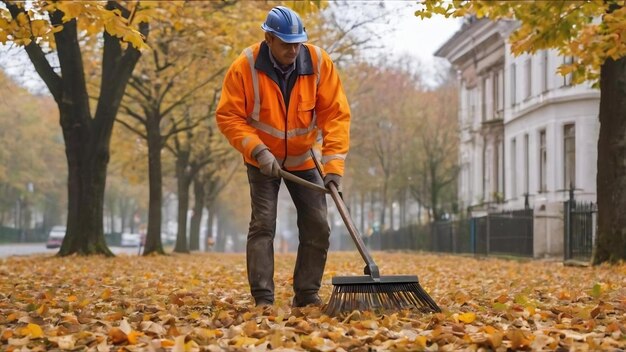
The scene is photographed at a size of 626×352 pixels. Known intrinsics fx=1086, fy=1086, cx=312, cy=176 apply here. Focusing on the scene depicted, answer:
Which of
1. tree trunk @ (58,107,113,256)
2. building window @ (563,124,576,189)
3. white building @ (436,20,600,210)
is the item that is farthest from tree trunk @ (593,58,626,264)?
building window @ (563,124,576,189)

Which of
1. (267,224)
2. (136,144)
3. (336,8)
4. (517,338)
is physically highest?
(336,8)

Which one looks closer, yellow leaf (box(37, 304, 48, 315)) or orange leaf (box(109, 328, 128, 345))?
orange leaf (box(109, 328, 128, 345))

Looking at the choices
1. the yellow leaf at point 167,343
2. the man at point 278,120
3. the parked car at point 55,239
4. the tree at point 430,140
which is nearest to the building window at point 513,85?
the tree at point 430,140

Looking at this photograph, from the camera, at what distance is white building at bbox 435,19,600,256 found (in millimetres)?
34781

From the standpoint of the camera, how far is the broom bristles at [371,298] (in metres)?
6.62

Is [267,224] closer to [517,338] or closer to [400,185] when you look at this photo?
[517,338]

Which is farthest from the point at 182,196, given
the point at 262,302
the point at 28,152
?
the point at 262,302

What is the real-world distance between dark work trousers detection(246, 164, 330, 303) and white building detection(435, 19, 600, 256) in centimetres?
1996

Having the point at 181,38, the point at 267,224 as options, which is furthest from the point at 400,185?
the point at 267,224

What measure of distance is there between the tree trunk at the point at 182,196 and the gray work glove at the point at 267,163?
28369 millimetres

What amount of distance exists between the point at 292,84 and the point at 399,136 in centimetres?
4311

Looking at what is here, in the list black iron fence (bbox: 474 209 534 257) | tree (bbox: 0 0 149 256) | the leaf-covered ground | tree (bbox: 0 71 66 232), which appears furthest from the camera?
tree (bbox: 0 71 66 232)

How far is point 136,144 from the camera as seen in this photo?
3566 cm

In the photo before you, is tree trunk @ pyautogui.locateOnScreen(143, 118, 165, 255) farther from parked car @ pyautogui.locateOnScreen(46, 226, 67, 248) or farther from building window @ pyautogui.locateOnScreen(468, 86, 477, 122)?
building window @ pyautogui.locateOnScreen(468, 86, 477, 122)
